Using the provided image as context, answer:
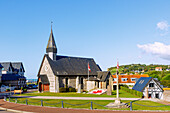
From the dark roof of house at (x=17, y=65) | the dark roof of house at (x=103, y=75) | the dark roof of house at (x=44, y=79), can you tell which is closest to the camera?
the dark roof of house at (x=44, y=79)

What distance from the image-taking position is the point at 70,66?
5066 cm

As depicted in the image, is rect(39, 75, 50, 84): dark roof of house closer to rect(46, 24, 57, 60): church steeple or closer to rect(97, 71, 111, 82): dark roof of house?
rect(46, 24, 57, 60): church steeple

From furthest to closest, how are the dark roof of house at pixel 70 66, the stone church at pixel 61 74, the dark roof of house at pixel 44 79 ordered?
1. the dark roof of house at pixel 70 66
2. the stone church at pixel 61 74
3. the dark roof of house at pixel 44 79

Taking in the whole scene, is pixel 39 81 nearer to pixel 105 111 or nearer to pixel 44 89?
pixel 44 89

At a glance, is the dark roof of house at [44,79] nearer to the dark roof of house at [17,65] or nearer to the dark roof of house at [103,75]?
the dark roof of house at [103,75]

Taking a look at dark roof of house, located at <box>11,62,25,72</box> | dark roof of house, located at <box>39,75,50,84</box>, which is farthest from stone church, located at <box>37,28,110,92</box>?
dark roof of house, located at <box>11,62,25,72</box>

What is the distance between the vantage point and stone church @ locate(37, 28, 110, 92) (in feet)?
150

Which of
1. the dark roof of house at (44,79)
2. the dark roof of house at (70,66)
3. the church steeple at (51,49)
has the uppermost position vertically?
the church steeple at (51,49)

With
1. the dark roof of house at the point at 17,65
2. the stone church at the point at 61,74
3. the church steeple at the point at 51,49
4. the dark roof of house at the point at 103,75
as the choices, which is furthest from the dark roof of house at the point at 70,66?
the dark roof of house at the point at 17,65

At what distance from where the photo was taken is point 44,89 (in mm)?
45688

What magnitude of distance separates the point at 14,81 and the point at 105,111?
46979 millimetres

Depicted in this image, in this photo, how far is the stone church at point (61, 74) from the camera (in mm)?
45812

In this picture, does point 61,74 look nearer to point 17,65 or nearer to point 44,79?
point 44,79

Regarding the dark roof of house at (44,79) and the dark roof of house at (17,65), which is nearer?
the dark roof of house at (44,79)
